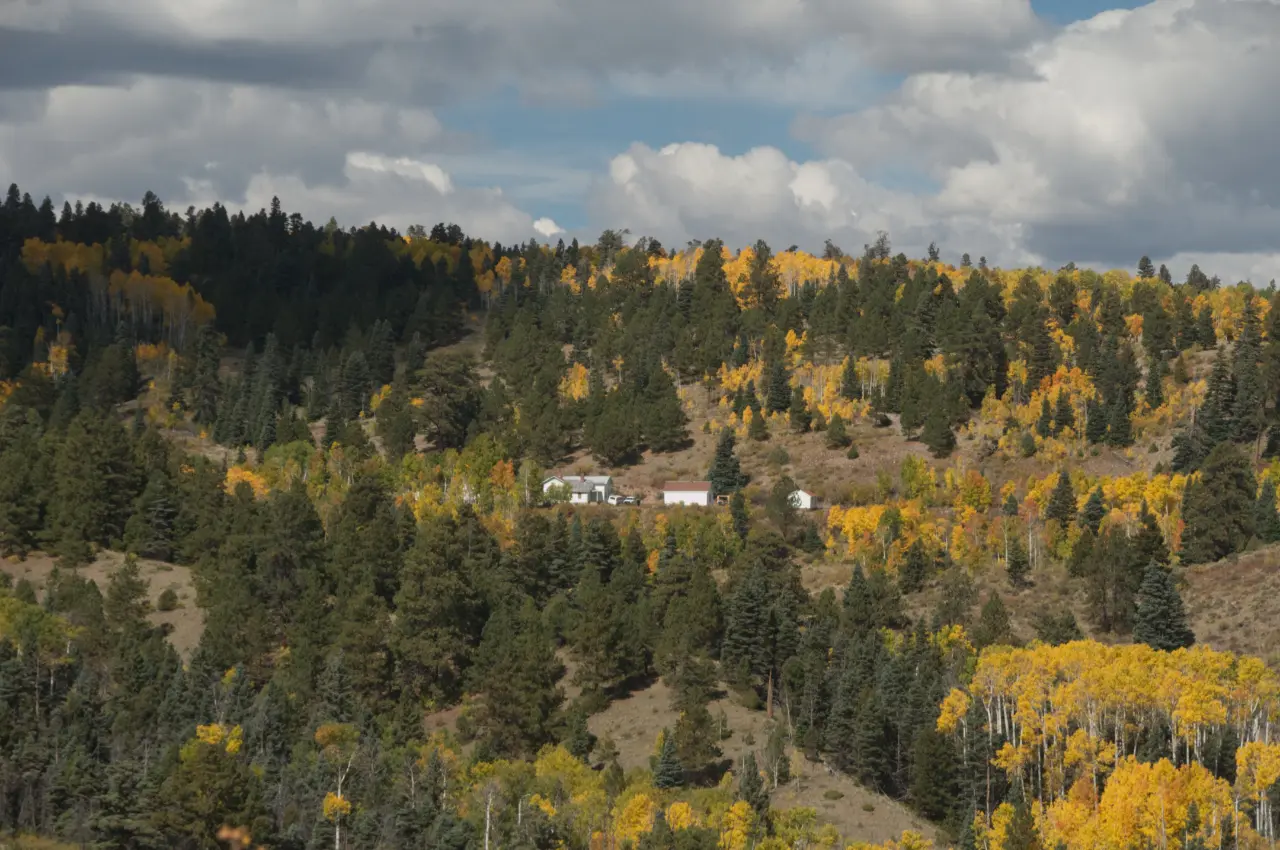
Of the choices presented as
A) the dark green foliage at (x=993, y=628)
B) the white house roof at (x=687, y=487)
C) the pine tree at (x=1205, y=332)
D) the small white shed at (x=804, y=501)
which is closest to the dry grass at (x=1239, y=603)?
the dark green foliage at (x=993, y=628)

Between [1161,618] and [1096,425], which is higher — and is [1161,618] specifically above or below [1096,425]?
below

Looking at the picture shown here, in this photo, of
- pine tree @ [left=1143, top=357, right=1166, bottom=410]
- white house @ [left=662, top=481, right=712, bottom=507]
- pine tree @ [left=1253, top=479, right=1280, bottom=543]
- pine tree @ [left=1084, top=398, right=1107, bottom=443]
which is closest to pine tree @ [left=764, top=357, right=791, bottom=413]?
white house @ [left=662, top=481, right=712, bottom=507]

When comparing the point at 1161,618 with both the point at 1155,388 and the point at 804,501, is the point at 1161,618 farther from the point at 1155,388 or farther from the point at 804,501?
the point at 1155,388

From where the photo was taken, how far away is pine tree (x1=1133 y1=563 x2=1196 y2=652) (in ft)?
345

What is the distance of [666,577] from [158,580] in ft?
133

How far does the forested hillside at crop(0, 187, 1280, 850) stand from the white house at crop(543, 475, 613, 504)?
376 centimetres

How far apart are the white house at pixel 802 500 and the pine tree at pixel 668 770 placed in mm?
52434

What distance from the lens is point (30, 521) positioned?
419ft

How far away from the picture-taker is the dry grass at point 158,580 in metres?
116

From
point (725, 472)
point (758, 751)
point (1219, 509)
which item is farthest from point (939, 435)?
point (758, 751)

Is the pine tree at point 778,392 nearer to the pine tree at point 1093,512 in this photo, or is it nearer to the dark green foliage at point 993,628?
the pine tree at point 1093,512

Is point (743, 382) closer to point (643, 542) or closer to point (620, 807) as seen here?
point (643, 542)

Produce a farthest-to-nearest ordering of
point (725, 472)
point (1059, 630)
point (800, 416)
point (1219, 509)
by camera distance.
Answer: point (800, 416) < point (725, 472) < point (1219, 509) < point (1059, 630)

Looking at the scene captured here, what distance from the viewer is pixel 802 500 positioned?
471 feet
